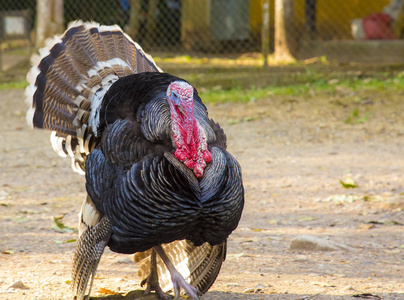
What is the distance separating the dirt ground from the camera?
3.28 m

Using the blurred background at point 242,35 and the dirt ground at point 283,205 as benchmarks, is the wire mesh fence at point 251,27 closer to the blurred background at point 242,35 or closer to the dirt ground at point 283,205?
the blurred background at point 242,35

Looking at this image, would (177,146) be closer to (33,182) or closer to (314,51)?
(33,182)

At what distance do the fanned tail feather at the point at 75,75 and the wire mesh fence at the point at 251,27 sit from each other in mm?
6125

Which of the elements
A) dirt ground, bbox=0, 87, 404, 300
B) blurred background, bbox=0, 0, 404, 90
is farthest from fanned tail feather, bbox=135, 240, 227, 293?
blurred background, bbox=0, 0, 404, 90

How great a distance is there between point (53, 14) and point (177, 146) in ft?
26.0

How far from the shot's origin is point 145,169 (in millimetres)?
2693

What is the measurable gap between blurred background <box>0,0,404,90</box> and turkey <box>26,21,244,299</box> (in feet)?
18.9

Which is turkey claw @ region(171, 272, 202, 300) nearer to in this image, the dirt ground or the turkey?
the turkey

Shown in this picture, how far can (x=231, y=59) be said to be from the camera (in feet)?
35.8

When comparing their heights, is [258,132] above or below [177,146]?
below

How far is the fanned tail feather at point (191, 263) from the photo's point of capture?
314 centimetres

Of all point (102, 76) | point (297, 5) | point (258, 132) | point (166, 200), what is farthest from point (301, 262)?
point (297, 5)

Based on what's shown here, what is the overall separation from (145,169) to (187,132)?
0.86ft

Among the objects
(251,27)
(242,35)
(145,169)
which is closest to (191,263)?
(145,169)
